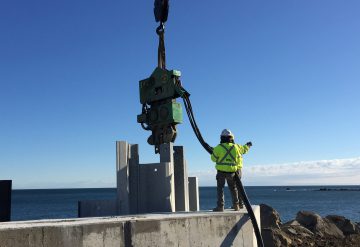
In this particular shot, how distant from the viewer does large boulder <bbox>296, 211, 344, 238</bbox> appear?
1083 inches

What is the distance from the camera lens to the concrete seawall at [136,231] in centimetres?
716

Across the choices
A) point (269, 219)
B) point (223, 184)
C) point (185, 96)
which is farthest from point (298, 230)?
point (223, 184)

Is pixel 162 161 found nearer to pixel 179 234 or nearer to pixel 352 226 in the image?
pixel 179 234

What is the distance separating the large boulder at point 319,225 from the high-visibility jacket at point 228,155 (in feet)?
62.8

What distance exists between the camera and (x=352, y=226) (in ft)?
95.5

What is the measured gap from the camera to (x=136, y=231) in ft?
26.5

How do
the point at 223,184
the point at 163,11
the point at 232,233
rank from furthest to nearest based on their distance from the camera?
the point at 163,11 → the point at 223,184 → the point at 232,233

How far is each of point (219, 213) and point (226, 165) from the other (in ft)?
3.40

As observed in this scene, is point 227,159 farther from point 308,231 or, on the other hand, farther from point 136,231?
point 308,231

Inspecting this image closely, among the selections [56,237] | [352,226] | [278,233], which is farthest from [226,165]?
[352,226]

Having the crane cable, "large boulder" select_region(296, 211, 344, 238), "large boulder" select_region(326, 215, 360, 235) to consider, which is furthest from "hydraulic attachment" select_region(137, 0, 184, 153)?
"large boulder" select_region(326, 215, 360, 235)

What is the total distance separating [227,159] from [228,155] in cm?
9

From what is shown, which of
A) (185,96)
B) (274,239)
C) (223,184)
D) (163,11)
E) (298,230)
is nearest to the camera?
(223,184)

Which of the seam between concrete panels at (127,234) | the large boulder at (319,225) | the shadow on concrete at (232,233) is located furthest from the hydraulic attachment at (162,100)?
the large boulder at (319,225)
